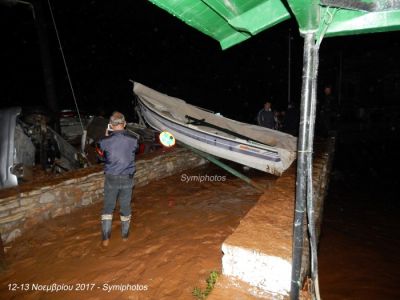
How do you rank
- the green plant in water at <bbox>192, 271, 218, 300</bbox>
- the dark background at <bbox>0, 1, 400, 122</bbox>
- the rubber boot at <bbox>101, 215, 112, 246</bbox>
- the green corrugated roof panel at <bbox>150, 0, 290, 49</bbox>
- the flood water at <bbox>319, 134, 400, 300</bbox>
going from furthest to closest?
the dark background at <bbox>0, 1, 400, 122</bbox> → the rubber boot at <bbox>101, 215, 112, 246</bbox> → the flood water at <bbox>319, 134, 400, 300</bbox> → the green plant in water at <bbox>192, 271, 218, 300</bbox> → the green corrugated roof panel at <bbox>150, 0, 290, 49</bbox>

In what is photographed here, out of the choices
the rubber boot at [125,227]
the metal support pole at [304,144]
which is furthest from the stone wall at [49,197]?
the metal support pole at [304,144]

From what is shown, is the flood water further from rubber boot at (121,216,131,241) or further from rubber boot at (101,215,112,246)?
rubber boot at (101,215,112,246)

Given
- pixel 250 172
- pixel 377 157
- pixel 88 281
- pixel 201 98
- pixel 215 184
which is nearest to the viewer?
pixel 88 281

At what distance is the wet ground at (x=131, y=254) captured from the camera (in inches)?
141

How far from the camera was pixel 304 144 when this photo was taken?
2.08m

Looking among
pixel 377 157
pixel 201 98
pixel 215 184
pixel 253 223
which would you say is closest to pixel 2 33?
pixel 201 98

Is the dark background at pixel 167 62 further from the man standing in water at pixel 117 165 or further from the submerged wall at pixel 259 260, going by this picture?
the submerged wall at pixel 259 260

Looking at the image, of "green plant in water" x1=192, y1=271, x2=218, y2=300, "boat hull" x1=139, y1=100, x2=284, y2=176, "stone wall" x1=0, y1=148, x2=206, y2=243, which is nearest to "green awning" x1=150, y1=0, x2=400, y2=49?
"green plant in water" x1=192, y1=271, x2=218, y2=300

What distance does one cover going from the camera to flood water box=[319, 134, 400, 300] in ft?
13.0

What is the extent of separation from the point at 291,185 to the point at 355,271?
5.41 feet

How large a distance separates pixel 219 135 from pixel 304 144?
5.57m

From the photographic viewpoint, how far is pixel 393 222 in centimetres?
620

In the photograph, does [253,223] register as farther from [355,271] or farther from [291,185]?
[355,271]

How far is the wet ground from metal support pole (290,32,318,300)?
174cm
